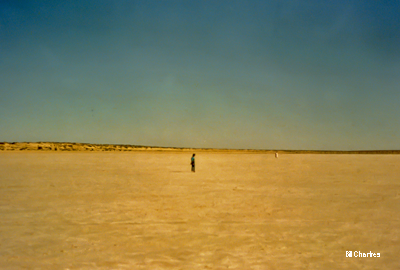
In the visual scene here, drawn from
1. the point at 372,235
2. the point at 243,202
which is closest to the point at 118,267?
A: the point at 372,235

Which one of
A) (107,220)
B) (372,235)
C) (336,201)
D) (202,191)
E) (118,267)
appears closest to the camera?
(118,267)

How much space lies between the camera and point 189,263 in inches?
207

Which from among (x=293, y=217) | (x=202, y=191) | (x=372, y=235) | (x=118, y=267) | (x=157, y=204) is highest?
(x=202, y=191)

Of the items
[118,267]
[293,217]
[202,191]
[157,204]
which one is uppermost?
[202,191]

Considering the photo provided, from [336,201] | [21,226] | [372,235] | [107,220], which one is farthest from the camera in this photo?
[336,201]

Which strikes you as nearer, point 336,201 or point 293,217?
point 293,217

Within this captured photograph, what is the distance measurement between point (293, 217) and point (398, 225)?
7.85ft

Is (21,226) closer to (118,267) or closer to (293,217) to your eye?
(118,267)

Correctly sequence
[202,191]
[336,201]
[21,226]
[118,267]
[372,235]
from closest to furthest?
1. [118,267]
2. [372,235]
3. [21,226]
4. [336,201]
5. [202,191]

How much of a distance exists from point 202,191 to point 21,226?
7.24 meters

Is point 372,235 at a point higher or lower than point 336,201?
lower

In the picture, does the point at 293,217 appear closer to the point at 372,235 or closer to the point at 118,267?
the point at 372,235

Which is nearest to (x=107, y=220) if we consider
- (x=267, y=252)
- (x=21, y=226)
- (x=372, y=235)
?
(x=21, y=226)

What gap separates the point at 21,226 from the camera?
7.55 m
